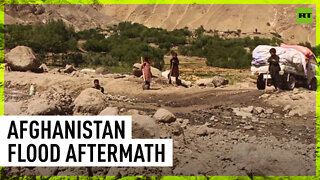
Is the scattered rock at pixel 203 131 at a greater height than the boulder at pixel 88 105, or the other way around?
the boulder at pixel 88 105

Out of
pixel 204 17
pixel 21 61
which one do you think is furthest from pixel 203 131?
pixel 204 17

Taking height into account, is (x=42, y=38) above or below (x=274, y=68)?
above

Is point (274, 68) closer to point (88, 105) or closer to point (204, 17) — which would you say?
point (88, 105)

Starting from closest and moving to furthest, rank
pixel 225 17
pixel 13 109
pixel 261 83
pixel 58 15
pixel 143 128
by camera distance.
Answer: pixel 143 128 < pixel 13 109 < pixel 261 83 < pixel 58 15 < pixel 225 17

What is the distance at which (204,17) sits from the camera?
4309 cm

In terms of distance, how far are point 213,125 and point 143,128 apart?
154 cm

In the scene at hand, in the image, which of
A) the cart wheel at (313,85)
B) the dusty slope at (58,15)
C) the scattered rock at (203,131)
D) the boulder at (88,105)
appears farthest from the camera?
the dusty slope at (58,15)

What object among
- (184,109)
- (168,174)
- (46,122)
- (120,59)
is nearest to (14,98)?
(46,122)

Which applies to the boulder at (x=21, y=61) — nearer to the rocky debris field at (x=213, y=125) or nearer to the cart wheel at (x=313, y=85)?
the rocky debris field at (x=213, y=125)

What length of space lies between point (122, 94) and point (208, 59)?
971cm

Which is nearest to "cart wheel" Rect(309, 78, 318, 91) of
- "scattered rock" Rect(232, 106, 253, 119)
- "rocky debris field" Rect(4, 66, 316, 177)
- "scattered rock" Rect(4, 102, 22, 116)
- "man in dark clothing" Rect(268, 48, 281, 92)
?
"man in dark clothing" Rect(268, 48, 281, 92)

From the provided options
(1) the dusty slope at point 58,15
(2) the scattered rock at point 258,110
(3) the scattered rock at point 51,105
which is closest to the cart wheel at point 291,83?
(2) the scattered rock at point 258,110

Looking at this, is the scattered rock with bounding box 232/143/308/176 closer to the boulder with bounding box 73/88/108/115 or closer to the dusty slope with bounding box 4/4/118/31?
Answer: the boulder with bounding box 73/88/108/115

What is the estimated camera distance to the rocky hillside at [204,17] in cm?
3575
